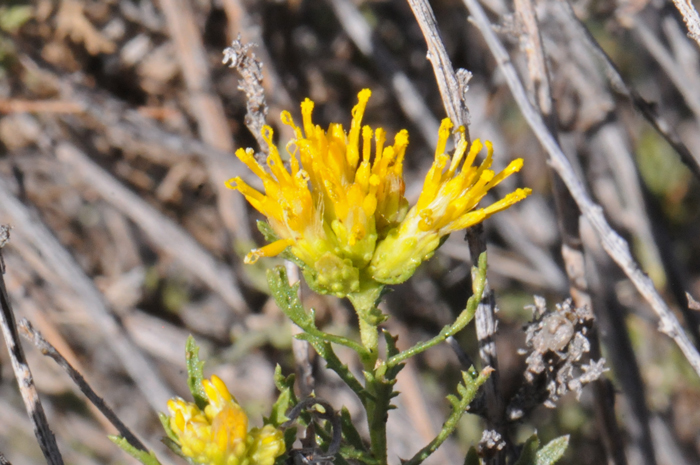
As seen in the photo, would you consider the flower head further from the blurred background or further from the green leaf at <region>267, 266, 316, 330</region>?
the blurred background

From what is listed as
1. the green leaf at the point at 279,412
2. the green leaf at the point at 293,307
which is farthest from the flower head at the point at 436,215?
the green leaf at the point at 279,412

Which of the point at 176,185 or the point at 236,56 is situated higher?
the point at 176,185

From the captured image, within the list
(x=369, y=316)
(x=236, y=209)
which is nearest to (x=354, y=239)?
(x=369, y=316)

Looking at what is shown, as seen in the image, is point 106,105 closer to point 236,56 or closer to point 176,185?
point 176,185

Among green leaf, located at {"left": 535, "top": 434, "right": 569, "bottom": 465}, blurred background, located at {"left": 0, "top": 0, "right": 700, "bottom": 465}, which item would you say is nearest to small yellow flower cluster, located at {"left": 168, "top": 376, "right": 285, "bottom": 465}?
green leaf, located at {"left": 535, "top": 434, "right": 569, "bottom": 465}

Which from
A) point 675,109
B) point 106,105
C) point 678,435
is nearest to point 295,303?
point 106,105

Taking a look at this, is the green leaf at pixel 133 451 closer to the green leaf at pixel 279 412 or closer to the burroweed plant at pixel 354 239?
the burroweed plant at pixel 354 239
